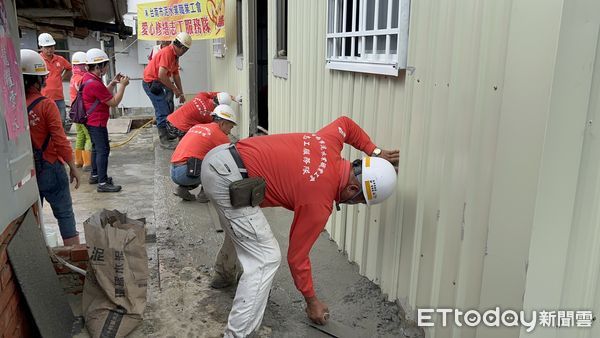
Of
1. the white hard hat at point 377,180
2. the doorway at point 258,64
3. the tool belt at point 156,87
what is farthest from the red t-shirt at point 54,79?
the white hard hat at point 377,180

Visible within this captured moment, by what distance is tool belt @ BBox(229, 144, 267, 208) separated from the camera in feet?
8.23

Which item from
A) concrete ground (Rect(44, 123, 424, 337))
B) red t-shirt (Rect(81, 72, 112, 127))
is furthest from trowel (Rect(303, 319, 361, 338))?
red t-shirt (Rect(81, 72, 112, 127))

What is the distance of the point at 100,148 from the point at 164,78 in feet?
6.67

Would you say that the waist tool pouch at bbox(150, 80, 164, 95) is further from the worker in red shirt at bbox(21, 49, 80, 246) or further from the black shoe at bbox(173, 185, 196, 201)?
the worker in red shirt at bbox(21, 49, 80, 246)

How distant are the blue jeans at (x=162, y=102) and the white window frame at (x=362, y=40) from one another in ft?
16.2

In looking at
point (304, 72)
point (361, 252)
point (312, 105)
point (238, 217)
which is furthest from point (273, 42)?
point (238, 217)

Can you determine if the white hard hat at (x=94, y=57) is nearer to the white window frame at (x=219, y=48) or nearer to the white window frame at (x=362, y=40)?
the white window frame at (x=362, y=40)

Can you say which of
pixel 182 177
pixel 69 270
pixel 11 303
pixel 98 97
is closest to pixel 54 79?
pixel 98 97

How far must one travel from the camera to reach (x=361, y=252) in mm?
3445

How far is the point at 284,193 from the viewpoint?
8.61 feet

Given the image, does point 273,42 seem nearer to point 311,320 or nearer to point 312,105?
point 312,105

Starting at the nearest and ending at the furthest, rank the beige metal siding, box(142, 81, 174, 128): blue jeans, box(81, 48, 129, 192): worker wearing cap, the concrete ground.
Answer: the beige metal siding → the concrete ground → box(81, 48, 129, 192): worker wearing cap → box(142, 81, 174, 128): blue jeans

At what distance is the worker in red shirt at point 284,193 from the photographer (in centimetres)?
248

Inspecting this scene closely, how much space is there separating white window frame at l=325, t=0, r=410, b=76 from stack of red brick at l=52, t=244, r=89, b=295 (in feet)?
7.61
